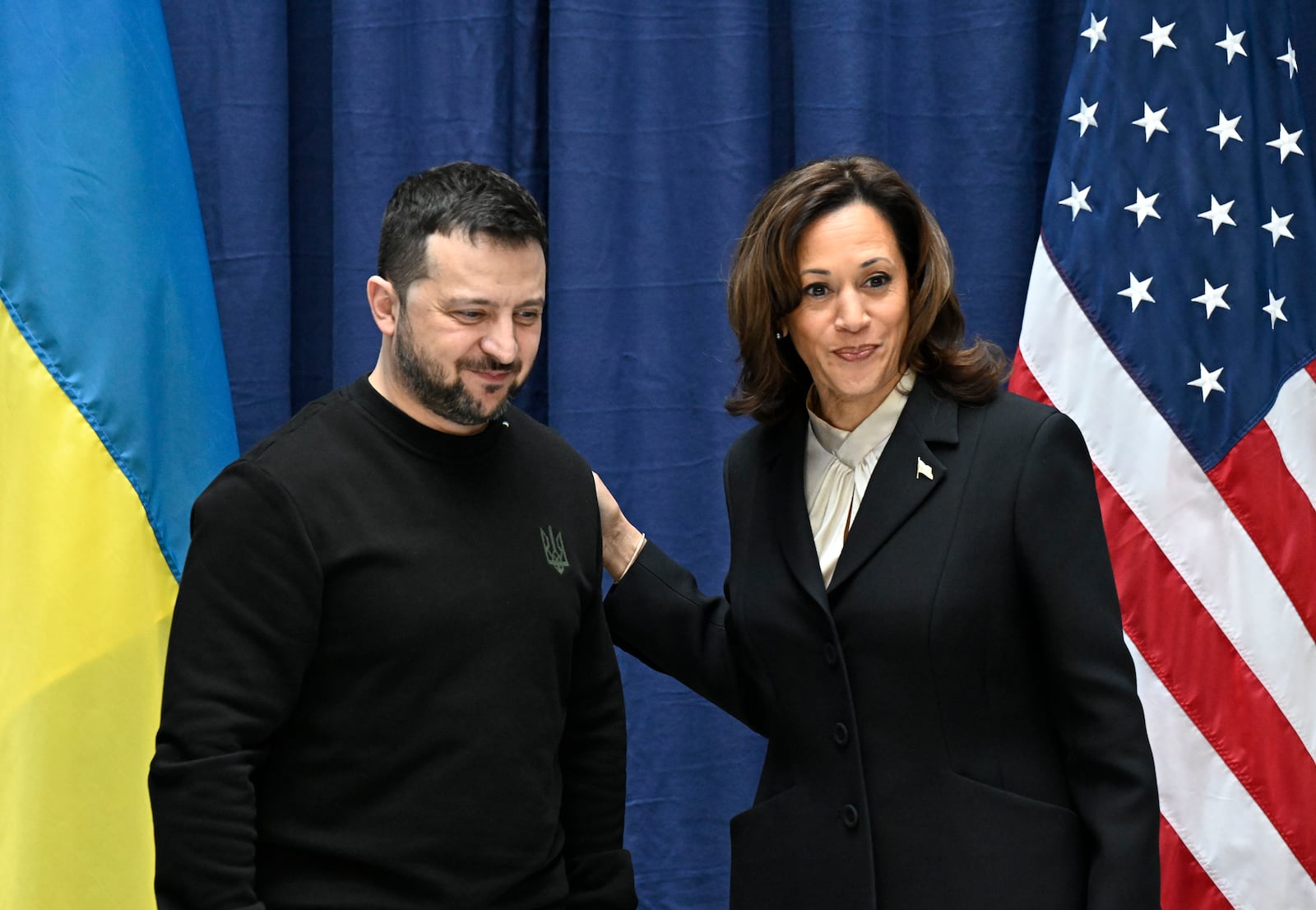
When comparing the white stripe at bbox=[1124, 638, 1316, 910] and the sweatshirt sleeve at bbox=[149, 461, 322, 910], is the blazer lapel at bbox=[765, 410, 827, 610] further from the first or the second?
the white stripe at bbox=[1124, 638, 1316, 910]

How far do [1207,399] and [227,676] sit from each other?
5.62 ft

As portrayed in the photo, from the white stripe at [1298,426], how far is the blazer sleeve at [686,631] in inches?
41.7

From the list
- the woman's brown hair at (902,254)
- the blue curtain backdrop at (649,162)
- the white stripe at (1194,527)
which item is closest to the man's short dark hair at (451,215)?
the woman's brown hair at (902,254)

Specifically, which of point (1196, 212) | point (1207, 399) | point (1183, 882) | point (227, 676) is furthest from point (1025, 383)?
point (227, 676)

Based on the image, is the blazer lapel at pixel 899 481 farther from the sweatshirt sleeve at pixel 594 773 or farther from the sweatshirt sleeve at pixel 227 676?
the sweatshirt sleeve at pixel 227 676

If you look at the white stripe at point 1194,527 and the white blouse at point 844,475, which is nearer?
the white blouse at point 844,475

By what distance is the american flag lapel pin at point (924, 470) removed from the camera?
5.30 ft

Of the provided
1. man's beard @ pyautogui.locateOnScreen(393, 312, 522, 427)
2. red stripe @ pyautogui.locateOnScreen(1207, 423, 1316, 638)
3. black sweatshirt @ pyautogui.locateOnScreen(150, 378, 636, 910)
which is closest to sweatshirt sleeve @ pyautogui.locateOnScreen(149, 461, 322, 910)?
black sweatshirt @ pyautogui.locateOnScreen(150, 378, 636, 910)

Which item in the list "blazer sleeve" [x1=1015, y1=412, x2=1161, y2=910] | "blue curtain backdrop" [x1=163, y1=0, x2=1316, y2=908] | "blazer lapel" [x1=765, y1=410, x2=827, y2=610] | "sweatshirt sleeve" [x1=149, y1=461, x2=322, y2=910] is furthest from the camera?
"blue curtain backdrop" [x1=163, y1=0, x2=1316, y2=908]

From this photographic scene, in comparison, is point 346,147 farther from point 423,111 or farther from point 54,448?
point 54,448

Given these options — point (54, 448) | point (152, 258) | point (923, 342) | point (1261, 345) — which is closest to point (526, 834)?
point (923, 342)

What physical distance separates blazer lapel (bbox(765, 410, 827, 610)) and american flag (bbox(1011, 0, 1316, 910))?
0.77 m

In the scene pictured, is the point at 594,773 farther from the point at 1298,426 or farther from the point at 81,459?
the point at 1298,426

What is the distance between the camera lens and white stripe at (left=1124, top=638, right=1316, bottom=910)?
7.52ft
